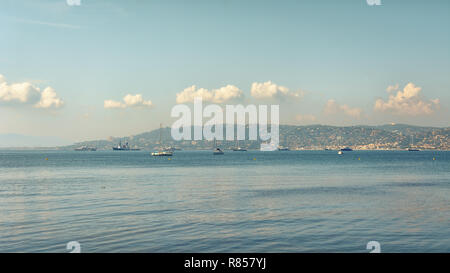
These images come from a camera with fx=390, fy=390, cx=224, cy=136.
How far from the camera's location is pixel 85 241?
21.4m

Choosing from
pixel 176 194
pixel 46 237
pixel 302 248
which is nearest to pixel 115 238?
pixel 46 237

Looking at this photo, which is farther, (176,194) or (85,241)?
(176,194)
